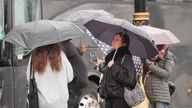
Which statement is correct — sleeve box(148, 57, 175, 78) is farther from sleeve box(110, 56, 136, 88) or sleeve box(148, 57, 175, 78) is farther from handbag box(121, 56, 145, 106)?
sleeve box(110, 56, 136, 88)

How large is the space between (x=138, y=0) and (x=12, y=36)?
3.08m

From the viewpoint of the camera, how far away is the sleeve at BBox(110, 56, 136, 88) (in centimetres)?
643

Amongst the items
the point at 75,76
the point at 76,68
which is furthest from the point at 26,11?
the point at 75,76

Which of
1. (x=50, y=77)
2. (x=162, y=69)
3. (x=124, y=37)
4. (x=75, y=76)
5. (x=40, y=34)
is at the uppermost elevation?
(x=40, y=34)

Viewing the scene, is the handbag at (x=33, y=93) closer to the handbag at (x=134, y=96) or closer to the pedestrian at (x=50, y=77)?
the pedestrian at (x=50, y=77)

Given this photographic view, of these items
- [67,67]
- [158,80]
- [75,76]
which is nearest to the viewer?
[67,67]

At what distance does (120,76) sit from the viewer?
6.42 m

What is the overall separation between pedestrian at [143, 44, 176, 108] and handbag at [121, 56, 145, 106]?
664mm

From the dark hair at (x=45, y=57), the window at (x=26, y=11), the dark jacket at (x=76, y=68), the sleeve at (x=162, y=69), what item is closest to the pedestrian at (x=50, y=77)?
the dark hair at (x=45, y=57)

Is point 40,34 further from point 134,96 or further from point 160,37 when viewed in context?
point 160,37

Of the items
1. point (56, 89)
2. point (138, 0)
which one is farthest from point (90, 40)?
point (56, 89)

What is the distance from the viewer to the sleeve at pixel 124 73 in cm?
643

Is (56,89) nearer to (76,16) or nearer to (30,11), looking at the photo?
(76,16)

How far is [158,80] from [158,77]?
2.4 inches
